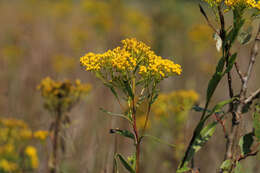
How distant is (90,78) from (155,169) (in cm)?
251

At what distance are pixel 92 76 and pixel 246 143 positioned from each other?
3.93 m

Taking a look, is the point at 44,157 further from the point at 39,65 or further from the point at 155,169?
the point at 39,65

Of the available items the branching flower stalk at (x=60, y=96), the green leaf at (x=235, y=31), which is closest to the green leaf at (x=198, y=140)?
the green leaf at (x=235, y=31)

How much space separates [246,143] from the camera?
1074mm

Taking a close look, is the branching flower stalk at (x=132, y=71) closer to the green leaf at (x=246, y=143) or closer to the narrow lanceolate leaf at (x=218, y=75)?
the narrow lanceolate leaf at (x=218, y=75)

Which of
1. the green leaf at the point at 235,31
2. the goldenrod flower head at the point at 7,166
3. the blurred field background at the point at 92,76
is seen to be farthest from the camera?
the blurred field background at the point at 92,76

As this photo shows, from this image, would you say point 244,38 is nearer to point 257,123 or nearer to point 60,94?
point 257,123

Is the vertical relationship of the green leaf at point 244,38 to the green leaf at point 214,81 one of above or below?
above

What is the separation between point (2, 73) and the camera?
16.3 feet

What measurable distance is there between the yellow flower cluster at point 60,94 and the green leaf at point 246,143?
1.13m

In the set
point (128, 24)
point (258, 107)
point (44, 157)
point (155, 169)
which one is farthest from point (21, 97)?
point (258, 107)

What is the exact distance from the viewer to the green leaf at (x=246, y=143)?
1.06 meters

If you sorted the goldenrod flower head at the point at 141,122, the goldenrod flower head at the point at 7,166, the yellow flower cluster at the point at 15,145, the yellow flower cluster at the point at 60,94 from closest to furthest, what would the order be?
the yellow flower cluster at the point at 60,94 → the goldenrod flower head at the point at 7,166 → the yellow flower cluster at the point at 15,145 → the goldenrod flower head at the point at 141,122

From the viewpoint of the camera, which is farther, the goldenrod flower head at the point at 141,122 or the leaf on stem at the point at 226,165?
the goldenrod flower head at the point at 141,122
